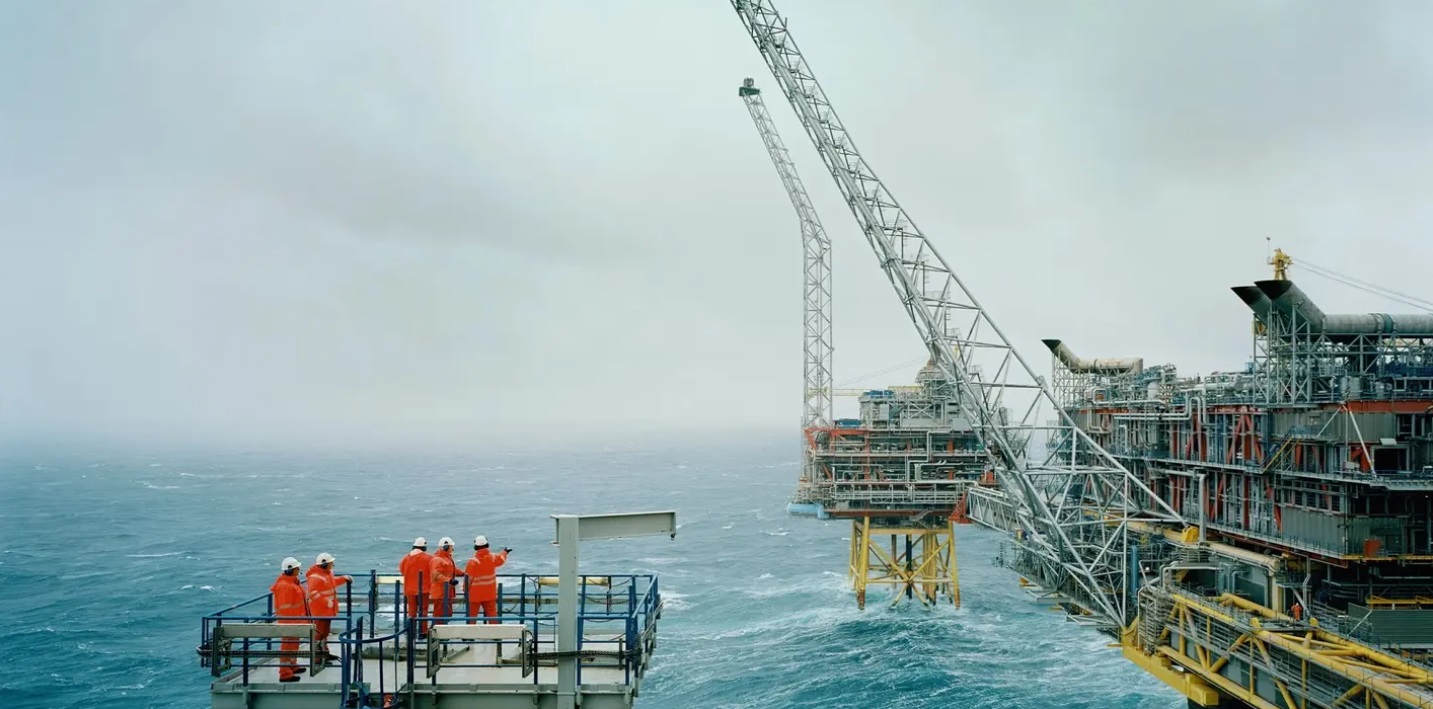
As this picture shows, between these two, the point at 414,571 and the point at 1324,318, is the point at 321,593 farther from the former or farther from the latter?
the point at 1324,318

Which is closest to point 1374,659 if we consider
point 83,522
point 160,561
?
point 160,561

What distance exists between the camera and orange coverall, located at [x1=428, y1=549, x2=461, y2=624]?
15055 mm

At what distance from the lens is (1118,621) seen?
28.6 m

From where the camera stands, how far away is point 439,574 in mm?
15070

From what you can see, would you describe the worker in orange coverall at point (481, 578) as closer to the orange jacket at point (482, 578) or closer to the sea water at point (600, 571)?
the orange jacket at point (482, 578)

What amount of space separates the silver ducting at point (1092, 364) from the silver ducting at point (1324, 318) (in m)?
11.0

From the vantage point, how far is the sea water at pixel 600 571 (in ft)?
115

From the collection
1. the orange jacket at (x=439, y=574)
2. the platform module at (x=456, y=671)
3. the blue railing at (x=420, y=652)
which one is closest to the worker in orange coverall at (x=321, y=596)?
the blue railing at (x=420, y=652)

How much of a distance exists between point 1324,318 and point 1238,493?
547 centimetres

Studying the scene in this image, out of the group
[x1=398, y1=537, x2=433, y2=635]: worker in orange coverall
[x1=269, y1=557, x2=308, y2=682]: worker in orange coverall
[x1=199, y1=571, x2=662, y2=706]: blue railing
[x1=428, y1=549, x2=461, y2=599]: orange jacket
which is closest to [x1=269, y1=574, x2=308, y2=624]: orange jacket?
[x1=269, y1=557, x2=308, y2=682]: worker in orange coverall

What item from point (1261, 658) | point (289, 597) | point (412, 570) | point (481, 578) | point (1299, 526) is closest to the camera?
point (289, 597)

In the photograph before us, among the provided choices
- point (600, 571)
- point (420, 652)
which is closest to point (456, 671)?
point (420, 652)

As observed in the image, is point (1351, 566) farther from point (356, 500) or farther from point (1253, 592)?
point (356, 500)

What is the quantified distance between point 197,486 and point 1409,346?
5051 inches
